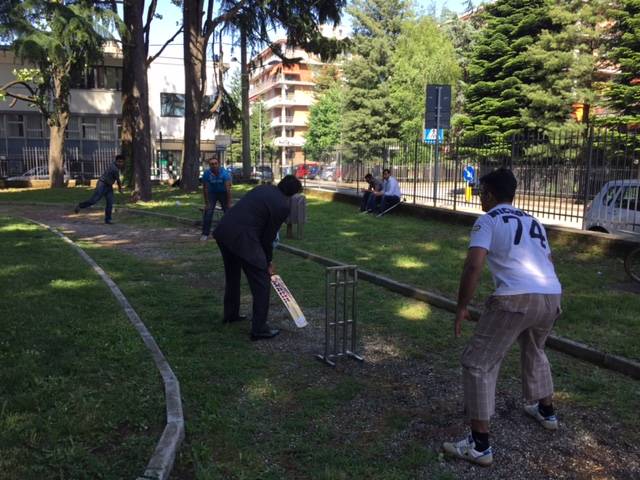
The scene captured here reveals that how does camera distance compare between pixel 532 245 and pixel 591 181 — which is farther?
pixel 591 181

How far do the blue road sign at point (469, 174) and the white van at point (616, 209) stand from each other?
4.60m

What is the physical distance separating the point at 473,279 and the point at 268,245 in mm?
2678

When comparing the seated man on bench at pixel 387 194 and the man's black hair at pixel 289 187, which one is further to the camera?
the seated man on bench at pixel 387 194

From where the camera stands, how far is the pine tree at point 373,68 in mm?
48031

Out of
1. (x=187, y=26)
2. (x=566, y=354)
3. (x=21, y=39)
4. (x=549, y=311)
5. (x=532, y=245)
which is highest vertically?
(x=187, y=26)

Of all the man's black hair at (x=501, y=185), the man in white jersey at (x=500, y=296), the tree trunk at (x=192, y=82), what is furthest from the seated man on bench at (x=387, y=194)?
the man in white jersey at (x=500, y=296)

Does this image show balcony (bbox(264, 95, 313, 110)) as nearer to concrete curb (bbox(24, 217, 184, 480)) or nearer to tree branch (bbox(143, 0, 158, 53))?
tree branch (bbox(143, 0, 158, 53))

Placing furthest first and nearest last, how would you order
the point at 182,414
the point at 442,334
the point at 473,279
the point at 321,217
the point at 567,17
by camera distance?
the point at 567,17 → the point at 321,217 → the point at 442,334 → the point at 182,414 → the point at 473,279

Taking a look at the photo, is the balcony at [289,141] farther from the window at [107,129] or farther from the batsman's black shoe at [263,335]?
the batsman's black shoe at [263,335]

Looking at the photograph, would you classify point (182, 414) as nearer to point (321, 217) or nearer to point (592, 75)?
point (321, 217)

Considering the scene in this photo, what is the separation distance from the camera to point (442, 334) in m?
5.98

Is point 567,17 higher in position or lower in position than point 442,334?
higher

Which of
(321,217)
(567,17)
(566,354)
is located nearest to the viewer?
(566,354)

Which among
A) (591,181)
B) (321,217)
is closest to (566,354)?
(591,181)
